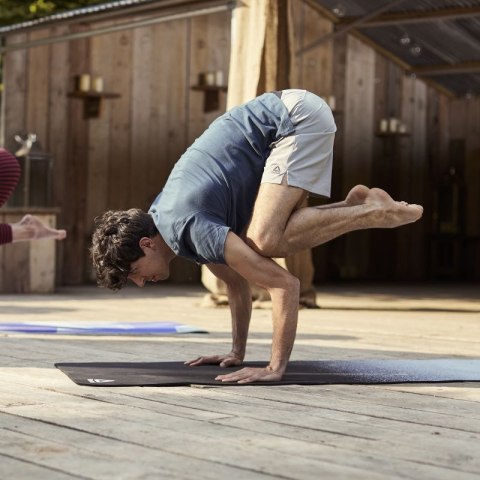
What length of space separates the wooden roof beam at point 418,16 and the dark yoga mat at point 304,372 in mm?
6441

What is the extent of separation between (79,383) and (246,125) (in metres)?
0.96

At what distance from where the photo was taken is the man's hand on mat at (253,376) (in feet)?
12.2

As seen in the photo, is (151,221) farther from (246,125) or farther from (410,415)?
(410,415)

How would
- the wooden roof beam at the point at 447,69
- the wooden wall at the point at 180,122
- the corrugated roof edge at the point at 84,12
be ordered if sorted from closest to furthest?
the corrugated roof edge at the point at 84,12 < the wooden wall at the point at 180,122 < the wooden roof beam at the point at 447,69

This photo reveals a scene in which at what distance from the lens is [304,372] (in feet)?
13.2

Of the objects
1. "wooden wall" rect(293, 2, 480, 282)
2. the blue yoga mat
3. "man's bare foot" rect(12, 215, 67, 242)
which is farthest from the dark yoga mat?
"wooden wall" rect(293, 2, 480, 282)

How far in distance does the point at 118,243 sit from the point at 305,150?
0.66 meters

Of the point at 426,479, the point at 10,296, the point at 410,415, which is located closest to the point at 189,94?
the point at 10,296

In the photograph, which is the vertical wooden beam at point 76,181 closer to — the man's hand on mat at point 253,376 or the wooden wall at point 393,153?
the wooden wall at point 393,153

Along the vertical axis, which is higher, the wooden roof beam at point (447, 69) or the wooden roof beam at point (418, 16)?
the wooden roof beam at point (418, 16)

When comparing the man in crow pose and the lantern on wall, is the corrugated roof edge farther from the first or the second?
the man in crow pose

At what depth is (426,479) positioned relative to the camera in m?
2.26

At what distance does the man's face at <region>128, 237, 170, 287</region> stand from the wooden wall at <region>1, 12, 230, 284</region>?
260 inches

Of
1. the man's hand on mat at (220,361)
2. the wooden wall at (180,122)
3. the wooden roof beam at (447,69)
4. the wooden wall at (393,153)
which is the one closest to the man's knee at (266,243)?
the man's hand on mat at (220,361)
